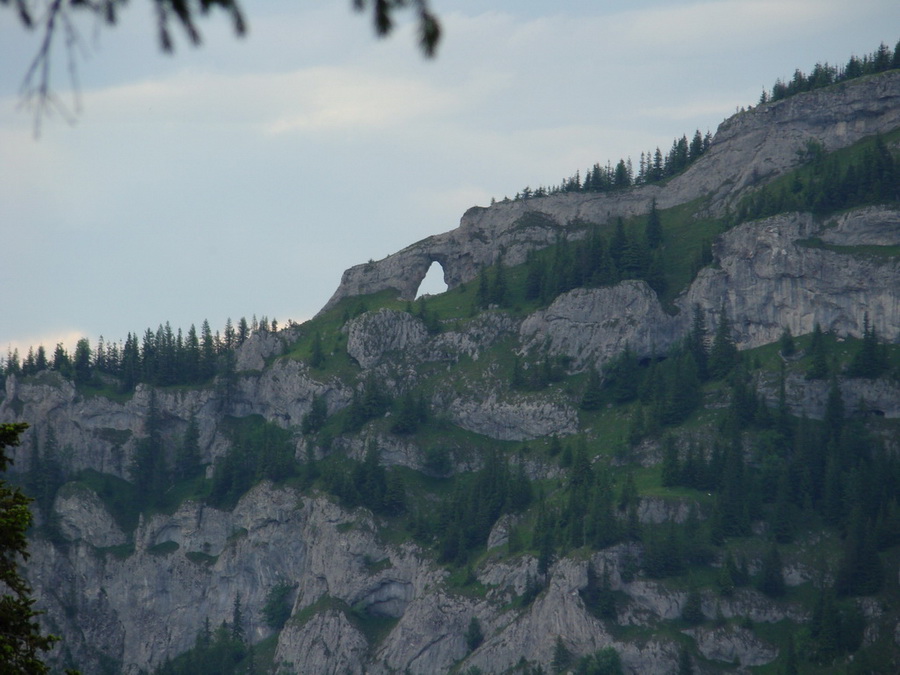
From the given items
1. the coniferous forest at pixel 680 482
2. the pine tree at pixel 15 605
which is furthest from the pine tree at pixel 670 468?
the pine tree at pixel 15 605

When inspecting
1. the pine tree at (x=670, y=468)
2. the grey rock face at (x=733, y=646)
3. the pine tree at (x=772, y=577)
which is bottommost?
the grey rock face at (x=733, y=646)

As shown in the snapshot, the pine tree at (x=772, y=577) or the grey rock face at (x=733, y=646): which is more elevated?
the pine tree at (x=772, y=577)

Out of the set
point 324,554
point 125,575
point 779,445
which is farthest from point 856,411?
point 125,575

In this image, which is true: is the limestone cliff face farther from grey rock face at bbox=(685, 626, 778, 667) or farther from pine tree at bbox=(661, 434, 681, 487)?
pine tree at bbox=(661, 434, 681, 487)

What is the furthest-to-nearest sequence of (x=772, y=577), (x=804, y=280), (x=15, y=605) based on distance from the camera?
(x=804, y=280) < (x=772, y=577) < (x=15, y=605)

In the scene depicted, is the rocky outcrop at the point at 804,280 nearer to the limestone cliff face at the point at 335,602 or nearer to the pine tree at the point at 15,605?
the limestone cliff face at the point at 335,602

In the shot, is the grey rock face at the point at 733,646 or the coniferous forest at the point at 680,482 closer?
the grey rock face at the point at 733,646

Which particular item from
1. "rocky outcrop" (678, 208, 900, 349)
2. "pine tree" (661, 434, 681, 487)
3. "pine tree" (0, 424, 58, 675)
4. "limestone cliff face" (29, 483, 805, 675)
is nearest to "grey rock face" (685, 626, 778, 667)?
"limestone cliff face" (29, 483, 805, 675)

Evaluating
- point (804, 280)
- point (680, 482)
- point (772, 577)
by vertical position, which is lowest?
point (772, 577)

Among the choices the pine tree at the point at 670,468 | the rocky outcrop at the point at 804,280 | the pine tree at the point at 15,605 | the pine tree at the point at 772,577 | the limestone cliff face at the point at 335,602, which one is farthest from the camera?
the rocky outcrop at the point at 804,280

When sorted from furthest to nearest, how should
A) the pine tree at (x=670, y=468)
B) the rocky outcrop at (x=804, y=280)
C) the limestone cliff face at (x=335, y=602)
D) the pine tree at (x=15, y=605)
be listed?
the rocky outcrop at (x=804, y=280), the pine tree at (x=670, y=468), the limestone cliff face at (x=335, y=602), the pine tree at (x=15, y=605)

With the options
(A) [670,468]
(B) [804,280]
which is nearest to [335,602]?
(A) [670,468]

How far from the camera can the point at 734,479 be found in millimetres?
163250

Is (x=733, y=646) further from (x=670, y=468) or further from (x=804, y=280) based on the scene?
(x=804, y=280)
